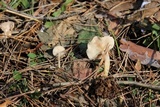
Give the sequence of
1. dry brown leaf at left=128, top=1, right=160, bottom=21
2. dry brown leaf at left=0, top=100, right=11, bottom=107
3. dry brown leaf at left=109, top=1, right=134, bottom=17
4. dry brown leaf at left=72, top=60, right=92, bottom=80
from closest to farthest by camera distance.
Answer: dry brown leaf at left=0, top=100, right=11, bottom=107, dry brown leaf at left=72, top=60, right=92, bottom=80, dry brown leaf at left=128, top=1, right=160, bottom=21, dry brown leaf at left=109, top=1, right=134, bottom=17

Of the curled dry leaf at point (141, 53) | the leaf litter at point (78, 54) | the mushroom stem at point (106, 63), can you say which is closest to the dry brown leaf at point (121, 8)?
the leaf litter at point (78, 54)

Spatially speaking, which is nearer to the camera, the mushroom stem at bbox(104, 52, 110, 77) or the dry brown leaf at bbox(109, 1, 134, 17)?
the mushroom stem at bbox(104, 52, 110, 77)

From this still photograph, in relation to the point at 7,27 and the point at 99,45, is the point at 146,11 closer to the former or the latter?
the point at 99,45

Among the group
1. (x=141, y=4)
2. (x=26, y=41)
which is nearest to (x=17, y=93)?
(x=26, y=41)

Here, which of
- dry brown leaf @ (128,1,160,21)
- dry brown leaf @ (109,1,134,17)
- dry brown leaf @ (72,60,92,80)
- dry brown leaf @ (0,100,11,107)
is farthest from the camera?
dry brown leaf @ (109,1,134,17)

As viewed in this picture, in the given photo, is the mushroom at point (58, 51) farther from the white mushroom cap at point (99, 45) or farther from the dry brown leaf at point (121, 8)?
the dry brown leaf at point (121, 8)

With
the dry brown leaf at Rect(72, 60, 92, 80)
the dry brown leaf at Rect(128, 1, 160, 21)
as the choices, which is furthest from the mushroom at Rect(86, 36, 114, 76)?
the dry brown leaf at Rect(128, 1, 160, 21)

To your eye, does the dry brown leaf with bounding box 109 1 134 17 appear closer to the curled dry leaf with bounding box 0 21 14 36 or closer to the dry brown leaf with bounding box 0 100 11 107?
the curled dry leaf with bounding box 0 21 14 36

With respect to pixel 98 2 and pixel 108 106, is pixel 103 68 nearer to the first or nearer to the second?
pixel 108 106

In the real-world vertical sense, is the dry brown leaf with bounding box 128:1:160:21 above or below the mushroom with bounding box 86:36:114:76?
above
